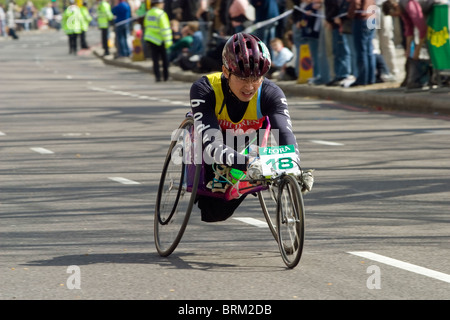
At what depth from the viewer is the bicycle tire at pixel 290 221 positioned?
23.1ft

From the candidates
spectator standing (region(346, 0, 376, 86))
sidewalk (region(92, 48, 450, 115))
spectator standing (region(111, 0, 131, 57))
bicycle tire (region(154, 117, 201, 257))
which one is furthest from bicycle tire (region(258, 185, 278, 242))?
spectator standing (region(111, 0, 131, 57))

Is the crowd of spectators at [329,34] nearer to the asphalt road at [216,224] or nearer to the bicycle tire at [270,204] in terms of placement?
the asphalt road at [216,224]

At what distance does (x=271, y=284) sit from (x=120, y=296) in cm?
91

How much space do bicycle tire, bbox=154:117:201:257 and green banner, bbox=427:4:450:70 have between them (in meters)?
11.7

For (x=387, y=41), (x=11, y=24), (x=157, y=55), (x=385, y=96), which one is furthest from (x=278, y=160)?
(x=11, y=24)

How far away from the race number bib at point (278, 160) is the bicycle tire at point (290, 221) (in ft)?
0.24

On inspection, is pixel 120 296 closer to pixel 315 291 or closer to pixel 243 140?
pixel 315 291

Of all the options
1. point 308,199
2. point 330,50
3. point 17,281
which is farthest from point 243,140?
point 330,50

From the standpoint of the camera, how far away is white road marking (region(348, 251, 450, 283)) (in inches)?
278

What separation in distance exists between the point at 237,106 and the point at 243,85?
0.24m

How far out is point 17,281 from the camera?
7051mm

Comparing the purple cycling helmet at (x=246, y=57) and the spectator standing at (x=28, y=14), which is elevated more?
the purple cycling helmet at (x=246, y=57)

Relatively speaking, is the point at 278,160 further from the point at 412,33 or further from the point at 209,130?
the point at 412,33

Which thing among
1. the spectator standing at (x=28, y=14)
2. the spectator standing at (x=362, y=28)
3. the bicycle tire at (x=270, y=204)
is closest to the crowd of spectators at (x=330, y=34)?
the spectator standing at (x=362, y=28)
